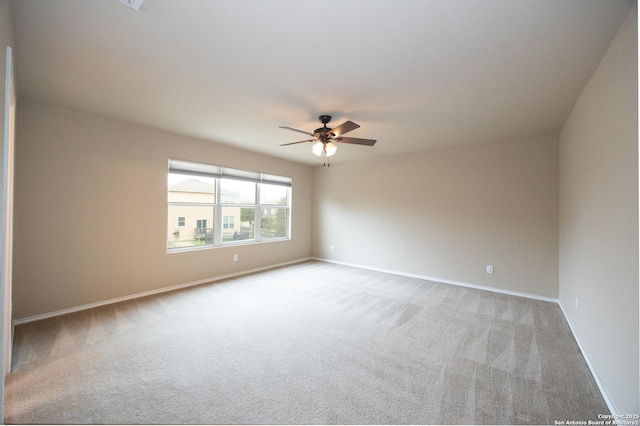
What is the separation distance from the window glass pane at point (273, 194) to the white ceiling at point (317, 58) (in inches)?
89.2

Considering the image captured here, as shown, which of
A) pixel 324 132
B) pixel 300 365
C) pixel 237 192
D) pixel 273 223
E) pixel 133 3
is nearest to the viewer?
pixel 133 3

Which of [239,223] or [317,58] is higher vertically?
[317,58]

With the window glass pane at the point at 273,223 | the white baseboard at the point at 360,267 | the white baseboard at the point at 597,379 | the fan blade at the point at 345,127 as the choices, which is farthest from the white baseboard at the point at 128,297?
the white baseboard at the point at 597,379

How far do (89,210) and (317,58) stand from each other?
3332 millimetres

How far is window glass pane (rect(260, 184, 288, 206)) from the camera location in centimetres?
543

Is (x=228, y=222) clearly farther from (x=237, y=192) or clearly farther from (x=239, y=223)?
(x=237, y=192)

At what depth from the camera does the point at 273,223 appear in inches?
226

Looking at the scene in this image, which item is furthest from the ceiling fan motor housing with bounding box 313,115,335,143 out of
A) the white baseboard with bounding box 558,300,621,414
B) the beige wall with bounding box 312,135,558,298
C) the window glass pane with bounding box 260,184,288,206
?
the white baseboard with bounding box 558,300,621,414

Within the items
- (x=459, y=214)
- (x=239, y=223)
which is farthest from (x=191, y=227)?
(x=459, y=214)

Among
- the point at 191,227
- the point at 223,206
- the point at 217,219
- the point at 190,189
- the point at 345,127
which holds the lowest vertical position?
the point at 191,227

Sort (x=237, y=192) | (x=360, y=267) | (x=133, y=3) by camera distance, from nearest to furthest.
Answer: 1. (x=133, y=3)
2. (x=237, y=192)
3. (x=360, y=267)

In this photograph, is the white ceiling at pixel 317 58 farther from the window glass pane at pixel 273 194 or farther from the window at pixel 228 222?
the window glass pane at pixel 273 194

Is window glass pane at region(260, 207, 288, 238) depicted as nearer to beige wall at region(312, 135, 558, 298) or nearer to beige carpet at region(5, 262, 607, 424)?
beige wall at region(312, 135, 558, 298)

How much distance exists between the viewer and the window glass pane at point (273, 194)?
5430mm
